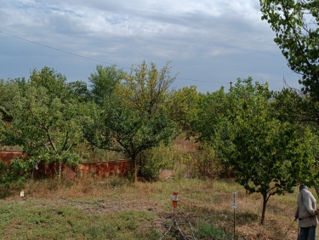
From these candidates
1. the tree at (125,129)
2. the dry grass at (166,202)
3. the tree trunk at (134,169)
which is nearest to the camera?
the dry grass at (166,202)

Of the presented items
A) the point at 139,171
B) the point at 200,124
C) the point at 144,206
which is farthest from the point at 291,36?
the point at 200,124

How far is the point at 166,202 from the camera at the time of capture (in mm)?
11008

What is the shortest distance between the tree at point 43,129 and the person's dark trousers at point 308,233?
7.51 m

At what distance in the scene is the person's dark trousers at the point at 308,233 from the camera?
26.1 ft

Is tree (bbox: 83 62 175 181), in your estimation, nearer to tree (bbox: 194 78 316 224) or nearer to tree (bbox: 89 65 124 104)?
tree (bbox: 194 78 316 224)

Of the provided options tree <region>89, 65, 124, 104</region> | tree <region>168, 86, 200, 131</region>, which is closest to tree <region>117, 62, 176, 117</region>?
tree <region>168, 86, 200, 131</region>

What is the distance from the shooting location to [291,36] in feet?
24.2

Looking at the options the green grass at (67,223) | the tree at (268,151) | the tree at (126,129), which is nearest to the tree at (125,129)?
the tree at (126,129)

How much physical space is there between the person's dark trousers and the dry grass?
46.2 inches

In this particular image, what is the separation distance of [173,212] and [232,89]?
13010mm

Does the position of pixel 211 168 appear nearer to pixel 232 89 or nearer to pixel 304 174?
pixel 232 89

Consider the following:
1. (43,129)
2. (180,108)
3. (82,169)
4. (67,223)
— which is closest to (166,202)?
(67,223)

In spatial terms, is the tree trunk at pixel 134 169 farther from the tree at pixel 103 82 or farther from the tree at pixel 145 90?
the tree at pixel 103 82

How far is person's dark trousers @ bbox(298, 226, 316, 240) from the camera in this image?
7957mm
